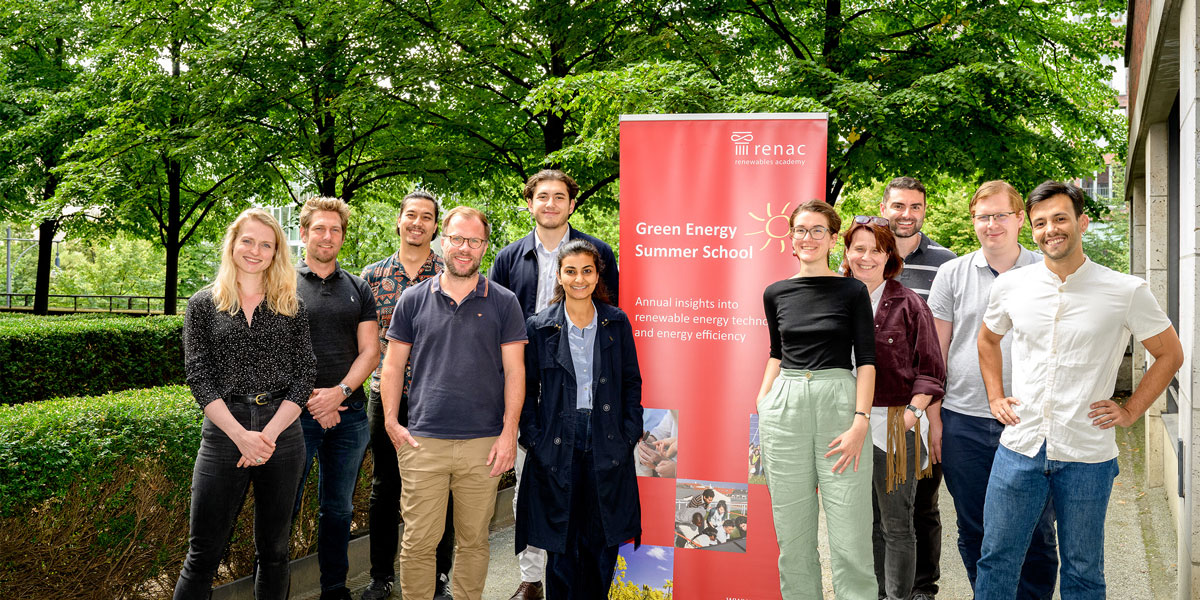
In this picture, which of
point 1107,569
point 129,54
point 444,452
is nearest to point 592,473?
point 444,452

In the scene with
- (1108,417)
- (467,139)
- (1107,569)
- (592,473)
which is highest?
(467,139)

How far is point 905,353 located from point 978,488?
76cm

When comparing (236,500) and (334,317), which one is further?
(334,317)

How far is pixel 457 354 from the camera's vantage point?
3824 millimetres

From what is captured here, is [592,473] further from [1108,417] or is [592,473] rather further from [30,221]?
[30,221]

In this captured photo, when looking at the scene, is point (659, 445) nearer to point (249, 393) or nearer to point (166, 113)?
point (249, 393)

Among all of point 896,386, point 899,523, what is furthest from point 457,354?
point 899,523

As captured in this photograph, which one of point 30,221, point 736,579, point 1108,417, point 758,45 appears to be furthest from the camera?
point 30,221

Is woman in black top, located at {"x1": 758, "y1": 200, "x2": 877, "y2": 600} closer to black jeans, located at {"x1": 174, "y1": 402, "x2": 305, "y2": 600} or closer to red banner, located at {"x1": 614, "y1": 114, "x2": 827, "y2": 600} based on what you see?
red banner, located at {"x1": 614, "y1": 114, "x2": 827, "y2": 600}

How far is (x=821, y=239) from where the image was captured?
3.56 metres

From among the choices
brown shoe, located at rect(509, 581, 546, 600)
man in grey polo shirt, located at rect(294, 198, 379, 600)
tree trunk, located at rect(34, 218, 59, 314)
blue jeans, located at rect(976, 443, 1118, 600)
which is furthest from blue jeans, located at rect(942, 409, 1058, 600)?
tree trunk, located at rect(34, 218, 59, 314)

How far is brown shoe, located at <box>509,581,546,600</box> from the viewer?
4496 millimetres

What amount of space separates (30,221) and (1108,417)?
15.5 metres

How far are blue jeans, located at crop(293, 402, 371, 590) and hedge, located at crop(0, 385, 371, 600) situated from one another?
454 millimetres
